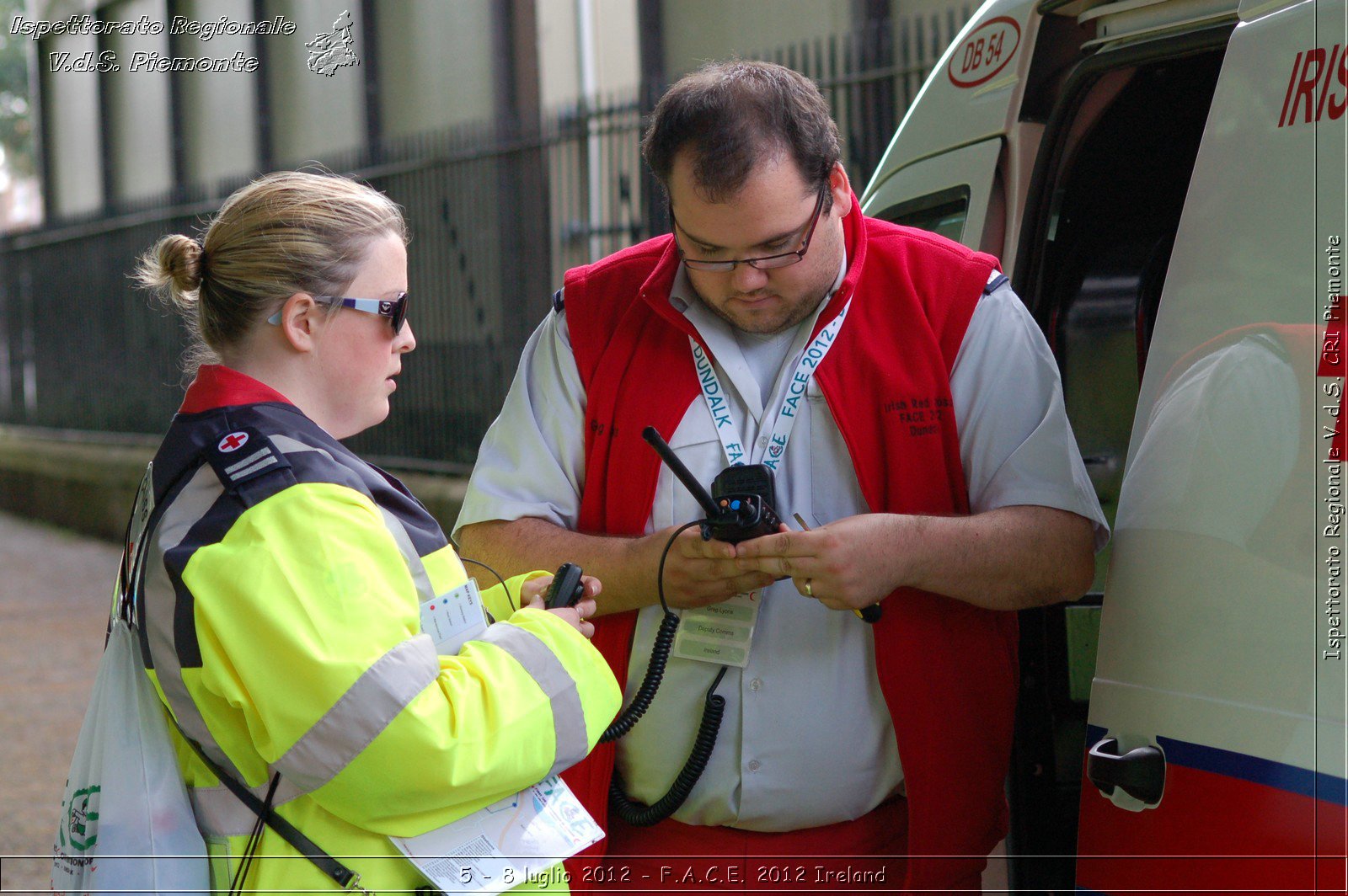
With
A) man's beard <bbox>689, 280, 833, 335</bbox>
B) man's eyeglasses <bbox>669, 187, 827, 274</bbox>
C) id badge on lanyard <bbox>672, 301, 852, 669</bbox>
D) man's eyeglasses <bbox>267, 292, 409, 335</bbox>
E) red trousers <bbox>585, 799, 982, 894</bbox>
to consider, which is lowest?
red trousers <bbox>585, 799, 982, 894</bbox>

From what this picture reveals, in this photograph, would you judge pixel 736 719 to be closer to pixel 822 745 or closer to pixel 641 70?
pixel 822 745

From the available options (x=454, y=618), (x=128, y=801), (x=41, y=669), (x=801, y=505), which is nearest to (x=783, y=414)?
(x=801, y=505)

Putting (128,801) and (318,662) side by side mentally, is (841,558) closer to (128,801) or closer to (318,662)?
(318,662)

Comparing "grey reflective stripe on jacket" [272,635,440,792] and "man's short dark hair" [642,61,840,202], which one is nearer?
"grey reflective stripe on jacket" [272,635,440,792]

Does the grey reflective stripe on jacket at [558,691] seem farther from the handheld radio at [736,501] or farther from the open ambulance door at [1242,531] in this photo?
the open ambulance door at [1242,531]

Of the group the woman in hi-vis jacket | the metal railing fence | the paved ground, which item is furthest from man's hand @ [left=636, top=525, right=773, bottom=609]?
the metal railing fence

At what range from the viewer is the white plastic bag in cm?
183

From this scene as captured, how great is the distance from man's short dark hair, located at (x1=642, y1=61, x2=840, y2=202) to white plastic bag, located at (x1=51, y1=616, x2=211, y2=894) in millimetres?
1183

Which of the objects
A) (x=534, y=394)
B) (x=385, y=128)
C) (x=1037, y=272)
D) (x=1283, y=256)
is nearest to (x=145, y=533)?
(x=534, y=394)

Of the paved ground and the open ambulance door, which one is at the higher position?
the open ambulance door

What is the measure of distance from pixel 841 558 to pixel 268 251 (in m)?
0.99

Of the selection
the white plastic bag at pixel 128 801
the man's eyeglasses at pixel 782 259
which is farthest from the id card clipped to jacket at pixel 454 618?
the man's eyeglasses at pixel 782 259

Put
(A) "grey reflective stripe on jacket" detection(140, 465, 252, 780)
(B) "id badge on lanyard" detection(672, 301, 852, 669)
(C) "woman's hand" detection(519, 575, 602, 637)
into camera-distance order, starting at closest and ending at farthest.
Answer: (A) "grey reflective stripe on jacket" detection(140, 465, 252, 780), (C) "woman's hand" detection(519, 575, 602, 637), (B) "id badge on lanyard" detection(672, 301, 852, 669)

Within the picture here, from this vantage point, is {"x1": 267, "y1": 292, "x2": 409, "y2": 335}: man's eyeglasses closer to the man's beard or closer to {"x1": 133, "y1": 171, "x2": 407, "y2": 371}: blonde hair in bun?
{"x1": 133, "y1": 171, "x2": 407, "y2": 371}: blonde hair in bun
